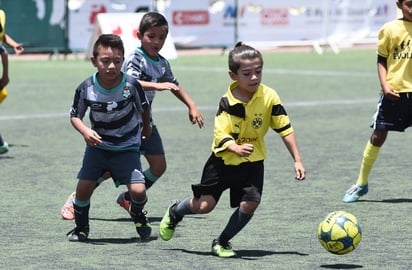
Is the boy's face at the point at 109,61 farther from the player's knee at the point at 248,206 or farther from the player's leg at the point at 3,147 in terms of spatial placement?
the player's leg at the point at 3,147

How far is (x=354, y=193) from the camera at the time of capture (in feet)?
34.3

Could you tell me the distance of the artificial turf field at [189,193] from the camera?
790cm

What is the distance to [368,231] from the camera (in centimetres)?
881

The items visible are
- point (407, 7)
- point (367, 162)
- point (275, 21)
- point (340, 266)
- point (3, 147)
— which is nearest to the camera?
point (340, 266)

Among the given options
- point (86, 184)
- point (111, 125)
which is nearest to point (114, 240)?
point (86, 184)

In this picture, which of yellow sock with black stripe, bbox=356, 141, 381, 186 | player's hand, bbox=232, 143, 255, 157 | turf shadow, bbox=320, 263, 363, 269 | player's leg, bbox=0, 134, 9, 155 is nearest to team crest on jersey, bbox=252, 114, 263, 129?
player's hand, bbox=232, 143, 255, 157

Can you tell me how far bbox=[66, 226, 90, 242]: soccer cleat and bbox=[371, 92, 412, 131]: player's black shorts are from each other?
3.12m

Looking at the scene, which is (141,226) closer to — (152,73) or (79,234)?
(79,234)

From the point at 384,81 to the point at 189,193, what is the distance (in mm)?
2059

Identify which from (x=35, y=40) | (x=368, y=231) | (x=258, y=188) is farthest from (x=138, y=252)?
(x=35, y=40)

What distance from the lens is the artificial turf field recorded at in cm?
790

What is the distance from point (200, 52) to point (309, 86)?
1136 cm

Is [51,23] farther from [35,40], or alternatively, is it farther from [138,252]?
[138,252]

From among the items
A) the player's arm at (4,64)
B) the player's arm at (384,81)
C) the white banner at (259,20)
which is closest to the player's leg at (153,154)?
the player's arm at (384,81)
